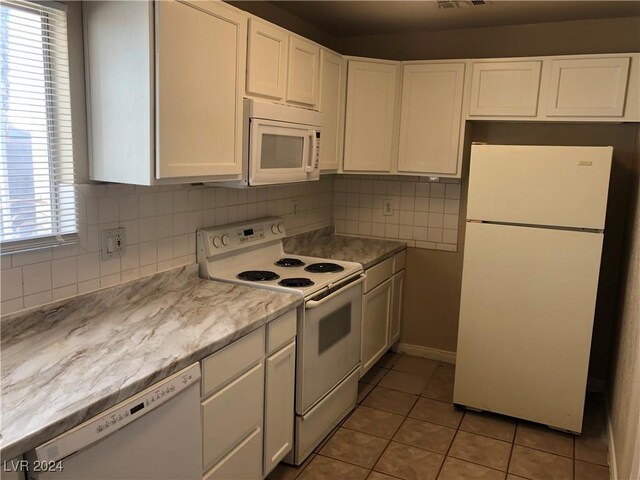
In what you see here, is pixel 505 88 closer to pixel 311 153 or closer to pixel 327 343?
pixel 311 153

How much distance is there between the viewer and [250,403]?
7.02 ft

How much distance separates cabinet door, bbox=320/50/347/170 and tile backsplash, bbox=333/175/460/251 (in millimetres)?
634

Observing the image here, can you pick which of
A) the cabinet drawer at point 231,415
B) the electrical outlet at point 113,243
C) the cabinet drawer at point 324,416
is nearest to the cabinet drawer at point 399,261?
the cabinet drawer at point 324,416

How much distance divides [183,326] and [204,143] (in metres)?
0.75

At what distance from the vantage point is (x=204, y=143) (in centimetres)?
215

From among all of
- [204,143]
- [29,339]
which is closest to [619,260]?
[204,143]

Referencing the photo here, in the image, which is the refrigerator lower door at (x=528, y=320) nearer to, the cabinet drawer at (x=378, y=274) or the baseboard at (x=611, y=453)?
the baseboard at (x=611, y=453)

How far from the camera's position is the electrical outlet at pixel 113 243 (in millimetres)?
2123

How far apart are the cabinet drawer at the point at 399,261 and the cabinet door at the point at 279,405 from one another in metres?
1.47

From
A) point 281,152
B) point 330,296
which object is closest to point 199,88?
point 281,152

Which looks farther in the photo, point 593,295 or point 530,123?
point 530,123

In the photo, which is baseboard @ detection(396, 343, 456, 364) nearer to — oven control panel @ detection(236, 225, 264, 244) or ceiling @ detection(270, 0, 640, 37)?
oven control panel @ detection(236, 225, 264, 244)

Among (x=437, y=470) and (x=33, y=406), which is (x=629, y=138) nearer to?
(x=437, y=470)

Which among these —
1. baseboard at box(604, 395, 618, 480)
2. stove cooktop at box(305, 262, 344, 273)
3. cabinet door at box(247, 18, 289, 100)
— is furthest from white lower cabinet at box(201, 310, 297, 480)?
baseboard at box(604, 395, 618, 480)
